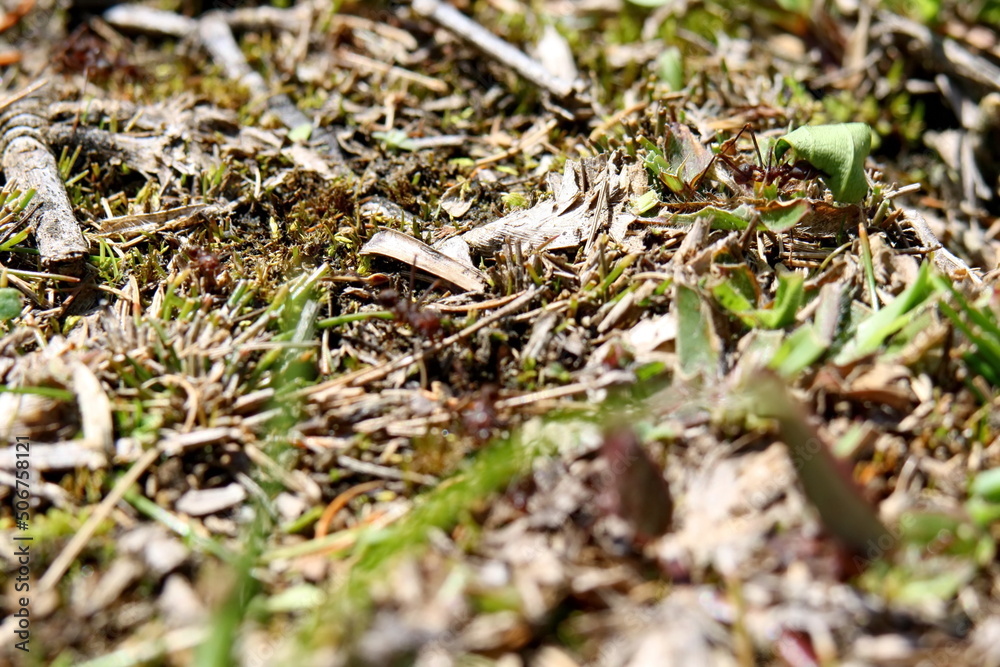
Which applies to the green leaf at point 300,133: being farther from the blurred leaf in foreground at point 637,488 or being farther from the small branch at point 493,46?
the blurred leaf in foreground at point 637,488

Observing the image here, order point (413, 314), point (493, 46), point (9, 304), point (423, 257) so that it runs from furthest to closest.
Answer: point (493, 46)
point (423, 257)
point (9, 304)
point (413, 314)

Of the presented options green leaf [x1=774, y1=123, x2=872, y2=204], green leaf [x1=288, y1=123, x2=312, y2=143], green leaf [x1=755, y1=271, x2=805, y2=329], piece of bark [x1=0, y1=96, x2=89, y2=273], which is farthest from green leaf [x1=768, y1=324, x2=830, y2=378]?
piece of bark [x1=0, y1=96, x2=89, y2=273]

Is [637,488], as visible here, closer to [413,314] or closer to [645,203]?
[413,314]

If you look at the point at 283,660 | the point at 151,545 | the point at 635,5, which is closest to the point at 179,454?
the point at 151,545

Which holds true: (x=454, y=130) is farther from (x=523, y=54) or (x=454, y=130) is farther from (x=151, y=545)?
(x=151, y=545)

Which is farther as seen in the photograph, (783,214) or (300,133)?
(300,133)

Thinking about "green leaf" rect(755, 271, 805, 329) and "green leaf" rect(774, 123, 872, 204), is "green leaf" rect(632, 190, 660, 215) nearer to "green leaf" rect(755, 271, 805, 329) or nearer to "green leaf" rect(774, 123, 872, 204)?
"green leaf" rect(774, 123, 872, 204)

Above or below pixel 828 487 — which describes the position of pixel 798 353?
above

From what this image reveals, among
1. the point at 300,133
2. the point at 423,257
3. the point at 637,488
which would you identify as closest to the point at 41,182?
the point at 300,133
